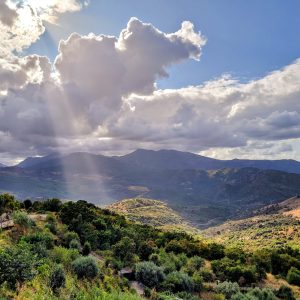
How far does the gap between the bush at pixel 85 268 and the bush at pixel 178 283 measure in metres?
9.25

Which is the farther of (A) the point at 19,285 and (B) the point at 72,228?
(B) the point at 72,228

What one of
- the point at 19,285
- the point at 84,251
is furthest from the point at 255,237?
the point at 19,285

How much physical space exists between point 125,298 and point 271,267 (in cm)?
5342

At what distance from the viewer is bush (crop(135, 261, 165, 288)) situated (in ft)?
130

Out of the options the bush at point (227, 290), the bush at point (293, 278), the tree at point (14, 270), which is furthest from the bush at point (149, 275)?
the bush at point (293, 278)

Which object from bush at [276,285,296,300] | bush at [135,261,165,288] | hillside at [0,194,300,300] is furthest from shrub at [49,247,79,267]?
bush at [276,285,296,300]

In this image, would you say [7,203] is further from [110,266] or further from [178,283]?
[178,283]

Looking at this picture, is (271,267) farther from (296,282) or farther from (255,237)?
(255,237)

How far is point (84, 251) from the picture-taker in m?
47.8

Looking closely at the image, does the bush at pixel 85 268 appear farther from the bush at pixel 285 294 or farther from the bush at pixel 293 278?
the bush at pixel 293 278

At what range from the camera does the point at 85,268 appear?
104ft

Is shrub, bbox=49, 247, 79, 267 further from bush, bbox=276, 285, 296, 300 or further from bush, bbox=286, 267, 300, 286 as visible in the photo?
bush, bbox=286, 267, 300, 286

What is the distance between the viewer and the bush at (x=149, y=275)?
130ft

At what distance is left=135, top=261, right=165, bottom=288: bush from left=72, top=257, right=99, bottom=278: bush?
9541mm
